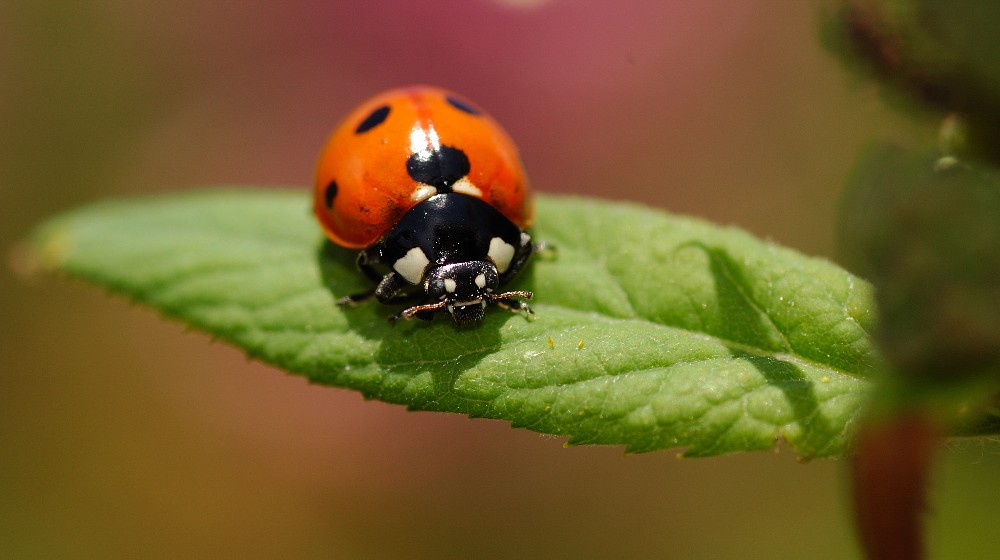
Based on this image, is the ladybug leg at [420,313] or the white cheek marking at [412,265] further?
the white cheek marking at [412,265]

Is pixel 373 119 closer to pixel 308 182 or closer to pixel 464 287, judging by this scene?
pixel 464 287

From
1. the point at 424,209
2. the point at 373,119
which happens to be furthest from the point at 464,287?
the point at 373,119

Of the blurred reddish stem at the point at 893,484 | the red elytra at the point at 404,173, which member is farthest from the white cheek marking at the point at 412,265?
the blurred reddish stem at the point at 893,484

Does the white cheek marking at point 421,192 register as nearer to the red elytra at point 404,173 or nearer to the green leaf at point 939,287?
the red elytra at point 404,173

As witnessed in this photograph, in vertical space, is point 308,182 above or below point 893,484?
above

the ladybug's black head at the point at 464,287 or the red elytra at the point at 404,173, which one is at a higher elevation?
the red elytra at the point at 404,173

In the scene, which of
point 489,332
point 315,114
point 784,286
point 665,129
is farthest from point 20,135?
point 784,286

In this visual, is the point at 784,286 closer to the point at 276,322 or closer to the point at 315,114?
the point at 276,322
